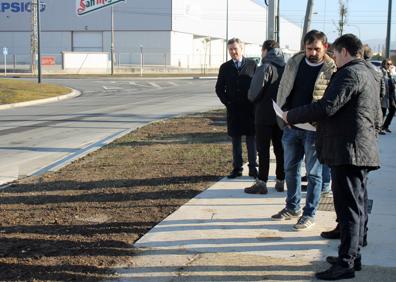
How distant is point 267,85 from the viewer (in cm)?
646

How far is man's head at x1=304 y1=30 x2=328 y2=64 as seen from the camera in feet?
17.2

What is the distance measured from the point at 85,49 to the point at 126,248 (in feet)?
232

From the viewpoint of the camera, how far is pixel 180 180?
A: 768 cm

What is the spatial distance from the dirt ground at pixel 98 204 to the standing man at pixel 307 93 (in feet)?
4.98

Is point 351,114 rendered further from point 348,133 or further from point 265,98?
point 265,98

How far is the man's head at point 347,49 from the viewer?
423cm

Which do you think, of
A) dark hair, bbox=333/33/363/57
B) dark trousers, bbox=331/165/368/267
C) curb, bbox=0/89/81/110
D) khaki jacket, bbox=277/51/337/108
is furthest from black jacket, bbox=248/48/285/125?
curb, bbox=0/89/81/110

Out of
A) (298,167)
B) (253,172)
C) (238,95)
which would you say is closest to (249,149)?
(253,172)

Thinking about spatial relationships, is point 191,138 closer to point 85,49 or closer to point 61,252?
point 61,252

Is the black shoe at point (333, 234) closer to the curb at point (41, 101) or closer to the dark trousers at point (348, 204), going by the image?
the dark trousers at point (348, 204)

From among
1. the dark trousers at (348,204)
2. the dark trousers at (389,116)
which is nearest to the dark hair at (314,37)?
the dark trousers at (348,204)

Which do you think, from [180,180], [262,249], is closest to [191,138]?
[180,180]

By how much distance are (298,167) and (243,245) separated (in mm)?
1100

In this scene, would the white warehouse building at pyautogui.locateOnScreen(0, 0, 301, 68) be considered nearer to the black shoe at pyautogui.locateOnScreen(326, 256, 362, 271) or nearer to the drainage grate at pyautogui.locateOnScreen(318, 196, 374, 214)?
the drainage grate at pyautogui.locateOnScreen(318, 196, 374, 214)
